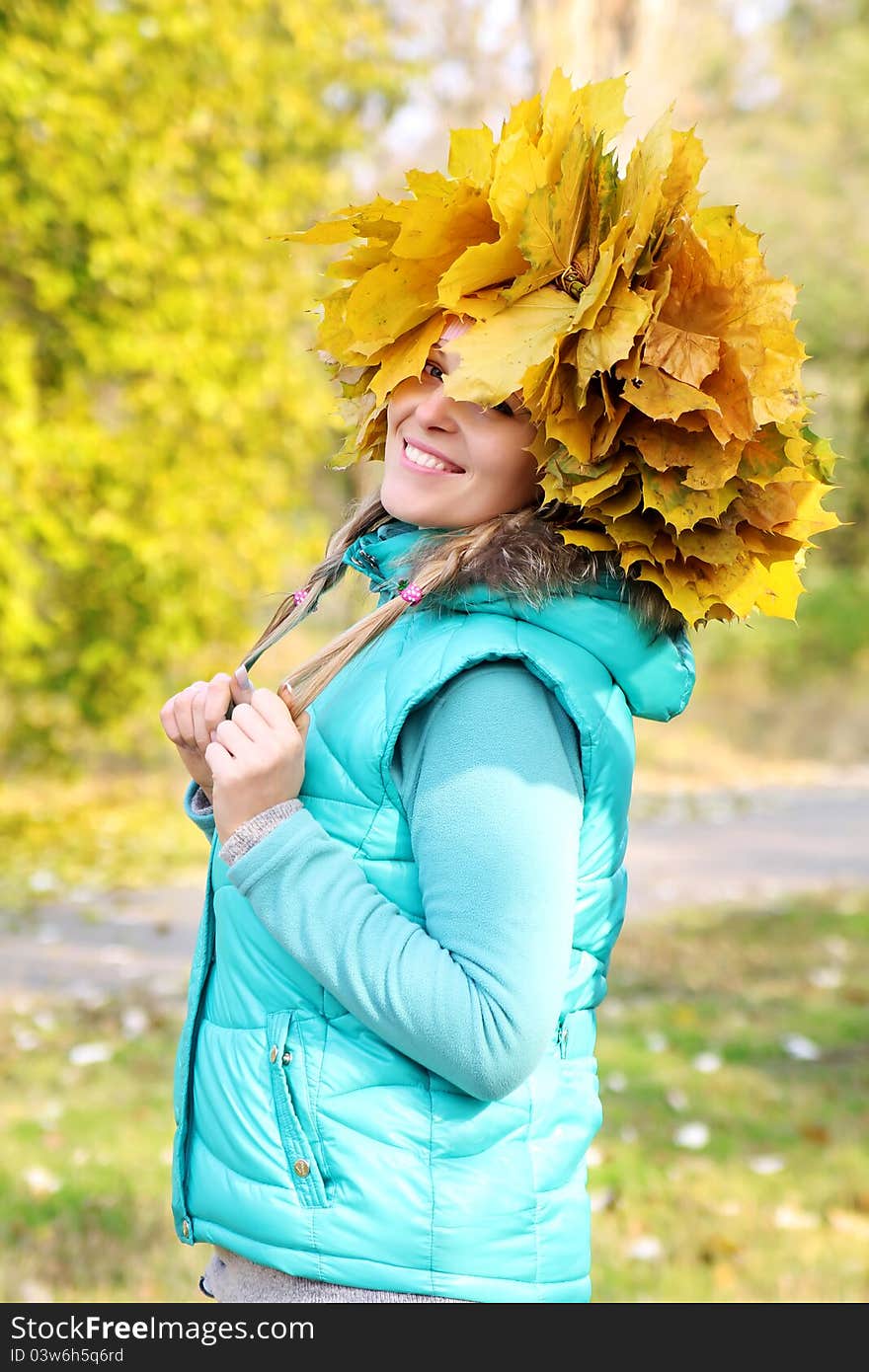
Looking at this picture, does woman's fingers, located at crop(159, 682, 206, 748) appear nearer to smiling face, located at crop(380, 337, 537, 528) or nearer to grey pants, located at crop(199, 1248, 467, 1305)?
smiling face, located at crop(380, 337, 537, 528)

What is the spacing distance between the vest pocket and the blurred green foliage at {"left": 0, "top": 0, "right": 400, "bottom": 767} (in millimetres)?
6432

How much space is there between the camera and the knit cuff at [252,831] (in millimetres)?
1599

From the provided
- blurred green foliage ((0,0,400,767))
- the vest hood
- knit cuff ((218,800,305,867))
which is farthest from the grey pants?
blurred green foliage ((0,0,400,767))

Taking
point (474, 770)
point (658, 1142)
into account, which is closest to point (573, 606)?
point (474, 770)

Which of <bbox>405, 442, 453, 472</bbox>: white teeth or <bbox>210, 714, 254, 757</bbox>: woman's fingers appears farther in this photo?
<bbox>405, 442, 453, 472</bbox>: white teeth

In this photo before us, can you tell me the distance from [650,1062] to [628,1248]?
1.52 m

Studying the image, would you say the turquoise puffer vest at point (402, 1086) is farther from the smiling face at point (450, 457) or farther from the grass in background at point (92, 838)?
the grass in background at point (92, 838)

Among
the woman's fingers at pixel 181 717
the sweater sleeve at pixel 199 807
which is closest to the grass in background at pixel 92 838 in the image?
the sweater sleeve at pixel 199 807

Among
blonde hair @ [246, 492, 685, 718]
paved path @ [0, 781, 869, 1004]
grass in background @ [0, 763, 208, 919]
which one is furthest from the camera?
grass in background @ [0, 763, 208, 919]

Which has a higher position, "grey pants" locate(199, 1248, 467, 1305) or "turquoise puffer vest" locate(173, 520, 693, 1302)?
"turquoise puffer vest" locate(173, 520, 693, 1302)

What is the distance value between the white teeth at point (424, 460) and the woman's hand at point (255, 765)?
340 mm

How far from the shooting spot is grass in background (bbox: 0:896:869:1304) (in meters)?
3.58
